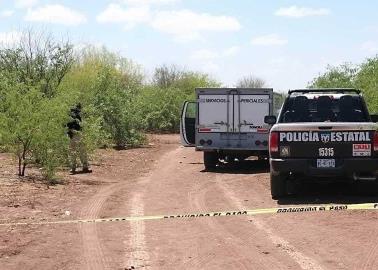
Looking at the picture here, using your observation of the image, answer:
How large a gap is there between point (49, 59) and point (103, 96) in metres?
4.48

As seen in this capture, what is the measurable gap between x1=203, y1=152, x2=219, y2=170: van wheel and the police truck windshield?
663 centimetres

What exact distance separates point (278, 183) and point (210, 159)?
713cm

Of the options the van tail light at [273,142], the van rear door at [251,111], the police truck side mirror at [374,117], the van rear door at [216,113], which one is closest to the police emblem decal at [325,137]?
the van tail light at [273,142]

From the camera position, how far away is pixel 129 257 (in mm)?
6527

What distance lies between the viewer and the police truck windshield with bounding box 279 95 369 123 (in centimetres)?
1098

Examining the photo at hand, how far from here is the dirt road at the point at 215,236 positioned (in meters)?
6.27

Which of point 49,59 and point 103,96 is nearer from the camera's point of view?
point 103,96

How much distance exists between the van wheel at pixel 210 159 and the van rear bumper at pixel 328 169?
759 cm

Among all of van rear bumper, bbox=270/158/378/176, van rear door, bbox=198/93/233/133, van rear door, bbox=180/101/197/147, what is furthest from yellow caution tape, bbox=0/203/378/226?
van rear door, bbox=180/101/197/147

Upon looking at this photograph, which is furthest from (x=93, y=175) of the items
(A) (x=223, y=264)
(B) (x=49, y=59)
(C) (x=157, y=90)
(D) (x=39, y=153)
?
(C) (x=157, y=90)

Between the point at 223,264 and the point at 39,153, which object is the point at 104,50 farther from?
the point at 223,264

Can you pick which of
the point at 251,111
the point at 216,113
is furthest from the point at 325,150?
the point at 216,113

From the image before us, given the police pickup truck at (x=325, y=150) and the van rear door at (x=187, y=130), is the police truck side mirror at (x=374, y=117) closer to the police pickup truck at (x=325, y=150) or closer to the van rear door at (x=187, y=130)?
the police pickup truck at (x=325, y=150)

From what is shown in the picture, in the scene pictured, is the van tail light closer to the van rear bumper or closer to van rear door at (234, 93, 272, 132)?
the van rear bumper
